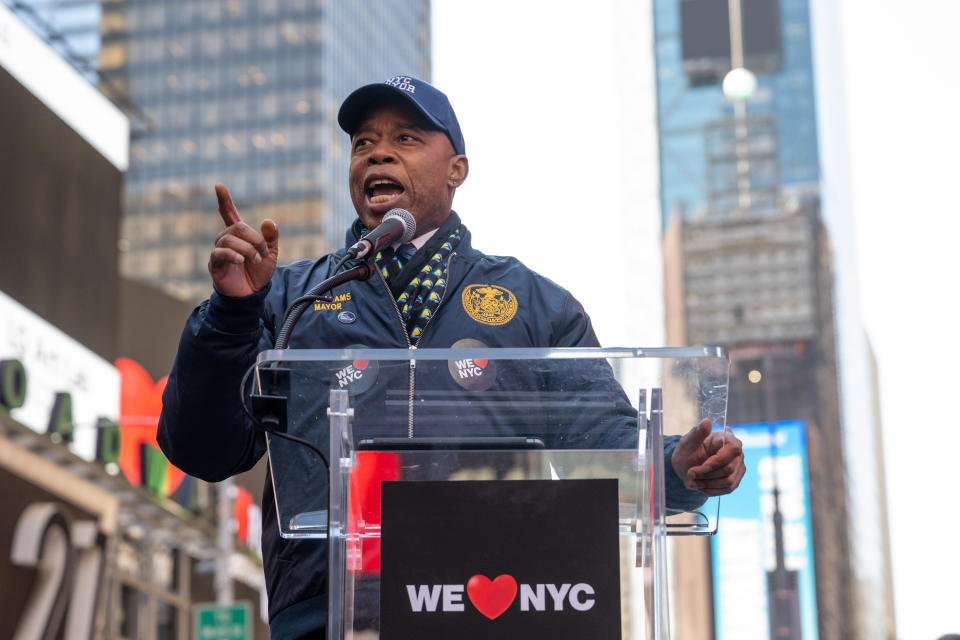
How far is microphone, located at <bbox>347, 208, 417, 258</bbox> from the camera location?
115 inches

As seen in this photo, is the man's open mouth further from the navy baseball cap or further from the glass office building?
the glass office building

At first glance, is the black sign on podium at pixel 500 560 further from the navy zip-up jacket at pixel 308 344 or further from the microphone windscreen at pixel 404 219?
the microphone windscreen at pixel 404 219

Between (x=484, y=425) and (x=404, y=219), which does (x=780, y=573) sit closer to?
(x=404, y=219)

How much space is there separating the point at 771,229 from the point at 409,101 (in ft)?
104

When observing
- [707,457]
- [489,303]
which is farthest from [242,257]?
[707,457]

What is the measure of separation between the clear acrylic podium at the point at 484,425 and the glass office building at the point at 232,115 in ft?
273

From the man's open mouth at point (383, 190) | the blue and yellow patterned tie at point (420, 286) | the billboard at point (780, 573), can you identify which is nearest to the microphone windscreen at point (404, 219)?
the blue and yellow patterned tie at point (420, 286)

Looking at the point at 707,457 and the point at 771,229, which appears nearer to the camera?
the point at 707,457

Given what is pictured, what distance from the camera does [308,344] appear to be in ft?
10.7

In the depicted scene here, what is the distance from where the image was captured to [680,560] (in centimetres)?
3253

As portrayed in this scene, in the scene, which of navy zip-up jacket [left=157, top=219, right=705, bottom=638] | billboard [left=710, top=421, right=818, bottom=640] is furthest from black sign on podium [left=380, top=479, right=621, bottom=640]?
billboard [left=710, top=421, right=818, bottom=640]

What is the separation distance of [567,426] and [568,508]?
0.17m

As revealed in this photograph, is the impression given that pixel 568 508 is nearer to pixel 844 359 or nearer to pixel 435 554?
pixel 435 554

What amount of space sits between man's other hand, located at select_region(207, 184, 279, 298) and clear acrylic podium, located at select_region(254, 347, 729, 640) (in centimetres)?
31
